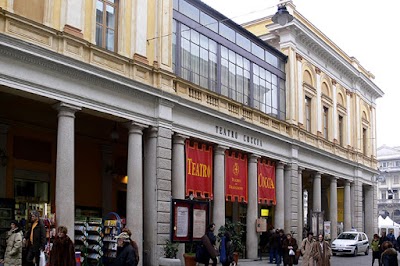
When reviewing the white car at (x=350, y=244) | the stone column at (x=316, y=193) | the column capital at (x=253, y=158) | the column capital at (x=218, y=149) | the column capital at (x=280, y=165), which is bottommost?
the white car at (x=350, y=244)

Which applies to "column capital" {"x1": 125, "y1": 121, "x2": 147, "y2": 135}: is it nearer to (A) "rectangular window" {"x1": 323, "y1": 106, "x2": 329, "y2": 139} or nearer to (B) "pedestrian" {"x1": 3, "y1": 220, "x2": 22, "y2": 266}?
(B) "pedestrian" {"x1": 3, "y1": 220, "x2": 22, "y2": 266}


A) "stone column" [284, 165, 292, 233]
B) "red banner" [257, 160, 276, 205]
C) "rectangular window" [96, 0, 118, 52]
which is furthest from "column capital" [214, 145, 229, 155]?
"stone column" [284, 165, 292, 233]

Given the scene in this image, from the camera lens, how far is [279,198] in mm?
30516

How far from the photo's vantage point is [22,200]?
22000mm

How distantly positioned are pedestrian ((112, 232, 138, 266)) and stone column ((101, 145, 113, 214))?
553 inches

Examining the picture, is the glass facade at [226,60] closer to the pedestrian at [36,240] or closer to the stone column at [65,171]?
the stone column at [65,171]

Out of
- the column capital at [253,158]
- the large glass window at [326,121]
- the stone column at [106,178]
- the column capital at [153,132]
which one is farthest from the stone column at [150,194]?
the large glass window at [326,121]

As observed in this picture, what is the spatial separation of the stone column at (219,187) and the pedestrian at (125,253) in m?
13.5

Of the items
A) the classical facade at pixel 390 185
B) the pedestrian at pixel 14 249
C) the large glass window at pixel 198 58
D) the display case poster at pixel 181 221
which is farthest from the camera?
the classical facade at pixel 390 185

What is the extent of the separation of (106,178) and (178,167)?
4.62m

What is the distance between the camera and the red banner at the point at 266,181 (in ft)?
94.7

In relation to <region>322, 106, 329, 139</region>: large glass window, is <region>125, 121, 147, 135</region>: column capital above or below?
below

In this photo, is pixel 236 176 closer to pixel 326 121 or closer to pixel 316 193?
pixel 316 193

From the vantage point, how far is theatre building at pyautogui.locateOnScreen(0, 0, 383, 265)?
1777cm
